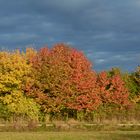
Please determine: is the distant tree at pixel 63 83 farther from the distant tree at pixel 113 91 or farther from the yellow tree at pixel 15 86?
the distant tree at pixel 113 91

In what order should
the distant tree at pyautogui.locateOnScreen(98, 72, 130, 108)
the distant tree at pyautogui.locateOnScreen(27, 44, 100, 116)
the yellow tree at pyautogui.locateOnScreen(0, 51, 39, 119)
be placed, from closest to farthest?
the yellow tree at pyautogui.locateOnScreen(0, 51, 39, 119)
the distant tree at pyautogui.locateOnScreen(27, 44, 100, 116)
the distant tree at pyautogui.locateOnScreen(98, 72, 130, 108)

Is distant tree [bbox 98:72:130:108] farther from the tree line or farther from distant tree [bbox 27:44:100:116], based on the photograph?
distant tree [bbox 27:44:100:116]

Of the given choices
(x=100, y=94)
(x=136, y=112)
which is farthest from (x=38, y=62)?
(x=136, y=112)

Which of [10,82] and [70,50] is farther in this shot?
[70,50]

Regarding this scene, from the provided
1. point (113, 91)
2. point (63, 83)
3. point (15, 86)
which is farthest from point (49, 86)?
point (113, 91)

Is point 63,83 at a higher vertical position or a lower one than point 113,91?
higher

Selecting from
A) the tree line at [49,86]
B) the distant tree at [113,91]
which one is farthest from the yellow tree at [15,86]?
the distant tree at [113,91]

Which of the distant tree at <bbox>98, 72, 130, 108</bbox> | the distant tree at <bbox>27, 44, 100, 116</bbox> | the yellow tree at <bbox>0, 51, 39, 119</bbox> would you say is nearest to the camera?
the yellow tree at <bbox>0, 51, 39, 119</bbox>

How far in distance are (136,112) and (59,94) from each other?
411 inches

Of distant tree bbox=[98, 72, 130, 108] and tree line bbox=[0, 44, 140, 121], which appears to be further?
distant tree bbox=[98, 72, 130, 108]

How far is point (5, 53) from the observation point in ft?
184

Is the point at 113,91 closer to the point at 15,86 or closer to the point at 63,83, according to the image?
the point at 63,83

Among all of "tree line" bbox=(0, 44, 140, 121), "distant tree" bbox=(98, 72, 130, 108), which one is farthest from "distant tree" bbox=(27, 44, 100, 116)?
"distant tree" bbox=(98, 72, 130, 108)

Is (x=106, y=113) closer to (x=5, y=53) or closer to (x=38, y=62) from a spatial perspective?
(x=38, y=62)
